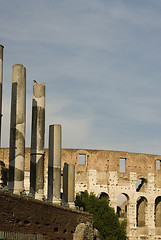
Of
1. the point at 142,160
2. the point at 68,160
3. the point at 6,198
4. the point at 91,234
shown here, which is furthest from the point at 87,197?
the point at 6,198

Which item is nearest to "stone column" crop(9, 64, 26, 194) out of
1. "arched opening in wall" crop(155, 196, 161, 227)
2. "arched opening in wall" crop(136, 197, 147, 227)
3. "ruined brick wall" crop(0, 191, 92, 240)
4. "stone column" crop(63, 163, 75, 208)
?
"ruined brick wall" crop(0, 191, 92, 240)

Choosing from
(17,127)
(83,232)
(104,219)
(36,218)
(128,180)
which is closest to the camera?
(36,218)

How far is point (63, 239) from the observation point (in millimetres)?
14039

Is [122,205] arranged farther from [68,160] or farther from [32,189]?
[32,189]

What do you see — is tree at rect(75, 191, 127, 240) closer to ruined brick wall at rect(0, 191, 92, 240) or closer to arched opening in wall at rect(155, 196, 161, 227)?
arched opening in wall at rect(155, 196, 161, 227)

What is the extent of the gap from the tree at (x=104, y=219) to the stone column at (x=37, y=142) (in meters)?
11.3

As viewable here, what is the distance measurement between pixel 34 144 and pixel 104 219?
12.1 metres

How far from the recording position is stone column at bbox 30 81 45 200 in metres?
14.3

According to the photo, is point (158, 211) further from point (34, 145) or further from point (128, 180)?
point (34, 145)

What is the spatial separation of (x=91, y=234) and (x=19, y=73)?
632 cm

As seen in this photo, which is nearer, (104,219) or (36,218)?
(36,218)

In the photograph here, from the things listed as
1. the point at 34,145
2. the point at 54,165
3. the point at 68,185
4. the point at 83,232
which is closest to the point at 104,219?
the point at 68,185

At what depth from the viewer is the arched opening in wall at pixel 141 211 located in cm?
3425

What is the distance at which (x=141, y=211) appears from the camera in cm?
3559
